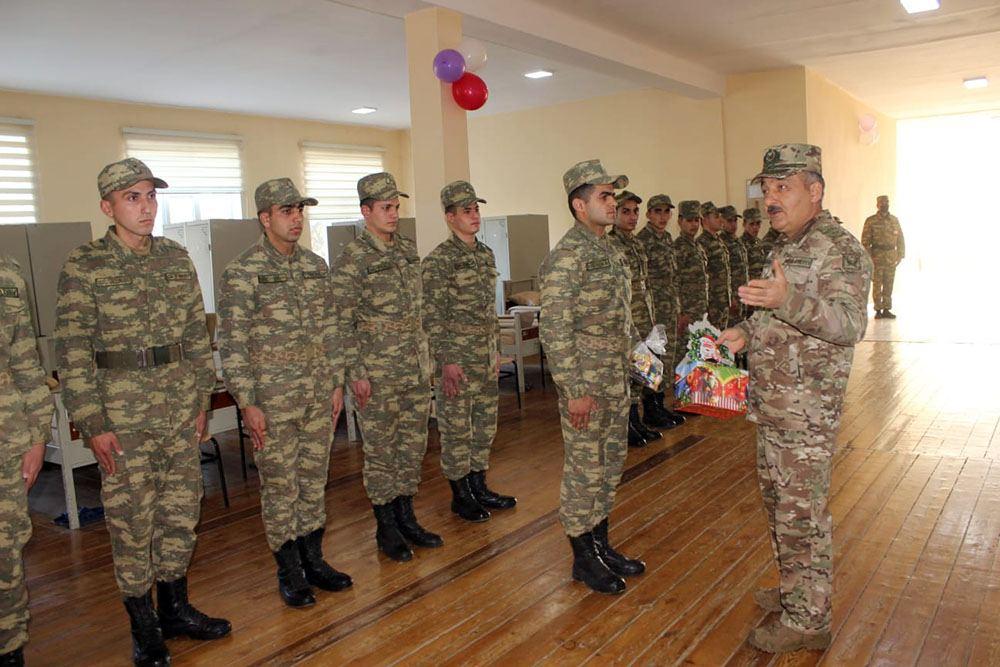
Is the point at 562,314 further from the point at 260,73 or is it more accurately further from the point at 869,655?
the point at 260,73

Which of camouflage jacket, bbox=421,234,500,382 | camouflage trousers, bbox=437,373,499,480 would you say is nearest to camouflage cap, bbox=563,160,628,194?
camouflage jacket, bbox=421,234,500,382

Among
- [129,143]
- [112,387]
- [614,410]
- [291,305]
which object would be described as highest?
[129,143]

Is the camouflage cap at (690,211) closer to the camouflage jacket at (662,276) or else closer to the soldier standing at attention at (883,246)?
the camouflage jacket at (662,276)

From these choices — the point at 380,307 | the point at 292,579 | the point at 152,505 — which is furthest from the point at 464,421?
the point at 152,505

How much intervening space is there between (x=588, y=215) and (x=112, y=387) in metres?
1.85

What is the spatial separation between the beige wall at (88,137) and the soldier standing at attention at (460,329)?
6434mm

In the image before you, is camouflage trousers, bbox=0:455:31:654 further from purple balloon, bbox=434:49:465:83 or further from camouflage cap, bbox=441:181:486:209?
purple balloon, bbox=434:49:465:83

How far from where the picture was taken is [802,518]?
2508 millimetres

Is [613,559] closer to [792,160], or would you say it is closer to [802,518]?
[802,518]

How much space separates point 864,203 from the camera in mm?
12969

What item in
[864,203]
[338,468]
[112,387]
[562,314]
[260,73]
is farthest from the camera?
[864,203]

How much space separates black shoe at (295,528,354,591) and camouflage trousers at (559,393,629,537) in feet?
3.23

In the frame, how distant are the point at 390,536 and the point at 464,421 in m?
0.73

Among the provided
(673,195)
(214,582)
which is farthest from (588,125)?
(214,582)
